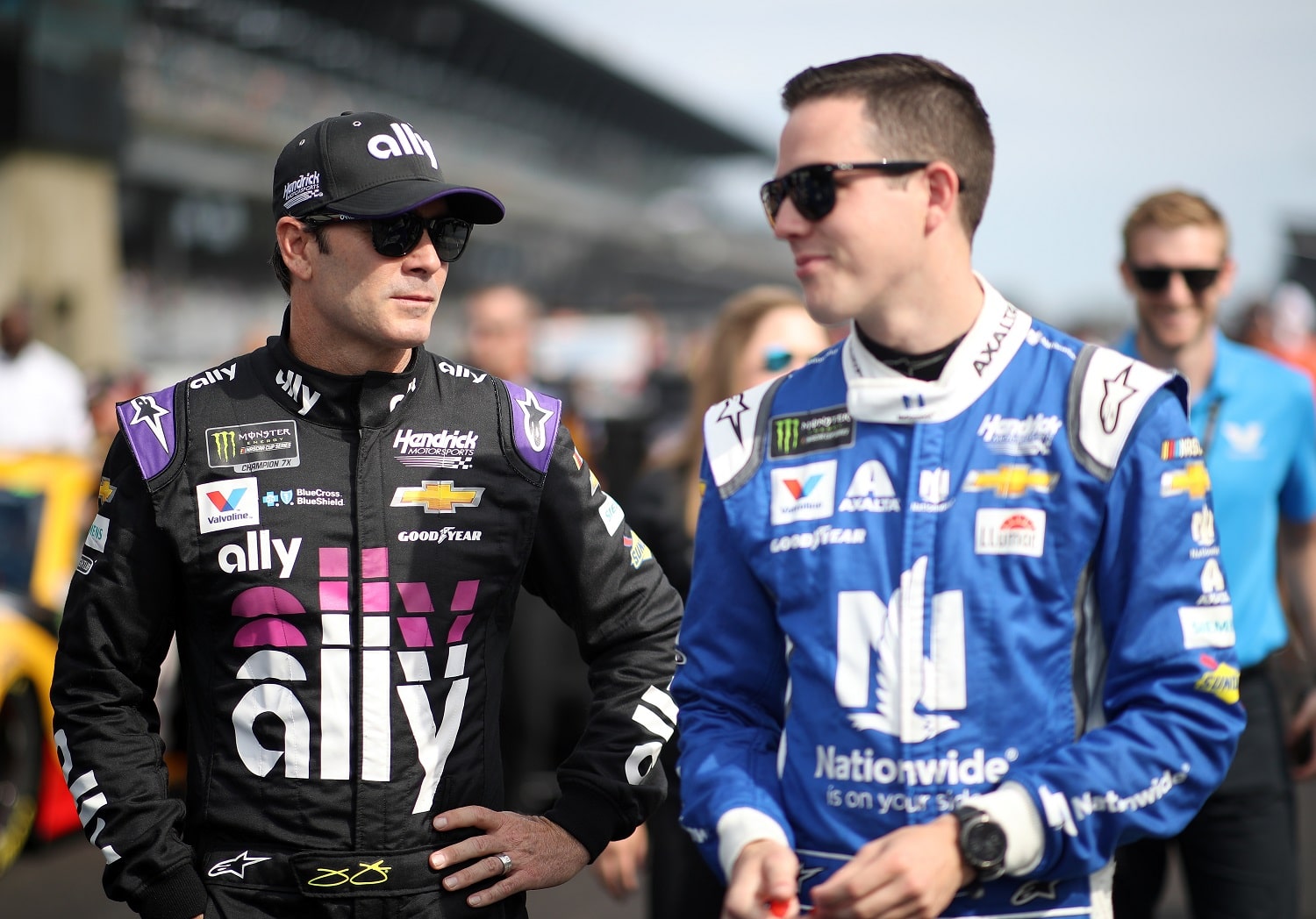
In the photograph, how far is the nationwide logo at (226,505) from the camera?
256 centimetres

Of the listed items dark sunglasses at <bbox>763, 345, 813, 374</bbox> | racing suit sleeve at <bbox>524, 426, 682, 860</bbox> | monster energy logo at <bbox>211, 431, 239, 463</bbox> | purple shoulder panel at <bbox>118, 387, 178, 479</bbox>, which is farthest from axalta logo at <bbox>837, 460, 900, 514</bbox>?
dark sunglasses at <bbox>763, 345, 813, 374</bbox>

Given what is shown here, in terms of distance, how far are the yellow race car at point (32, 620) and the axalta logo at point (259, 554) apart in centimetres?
407

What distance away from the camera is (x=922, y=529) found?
2.14 m

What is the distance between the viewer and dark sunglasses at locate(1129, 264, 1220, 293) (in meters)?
4.05

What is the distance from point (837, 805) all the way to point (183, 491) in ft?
4.13

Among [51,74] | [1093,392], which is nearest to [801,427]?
[1093,392]

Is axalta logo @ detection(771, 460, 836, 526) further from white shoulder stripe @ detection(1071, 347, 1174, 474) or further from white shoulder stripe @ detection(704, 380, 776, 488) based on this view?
white shoulder stripe @ detection(1071, 347, 1174, 474)

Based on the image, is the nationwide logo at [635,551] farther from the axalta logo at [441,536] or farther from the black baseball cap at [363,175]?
the black baseball cap at [363,175]

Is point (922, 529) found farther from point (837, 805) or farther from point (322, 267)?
point (322, 267)

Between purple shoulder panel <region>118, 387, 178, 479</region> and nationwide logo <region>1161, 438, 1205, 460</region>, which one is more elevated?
purple shoulder panel <region>118, 387, 178, 479</region>

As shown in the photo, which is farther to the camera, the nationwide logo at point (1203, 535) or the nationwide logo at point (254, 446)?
the nationwide logo at point (254, 446)

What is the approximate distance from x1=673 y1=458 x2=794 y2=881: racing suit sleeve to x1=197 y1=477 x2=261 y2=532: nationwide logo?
0.79 m

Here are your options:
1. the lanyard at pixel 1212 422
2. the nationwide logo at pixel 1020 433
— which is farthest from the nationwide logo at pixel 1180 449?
the lanyard at pixel 1212 422

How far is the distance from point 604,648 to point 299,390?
29.7 inches
